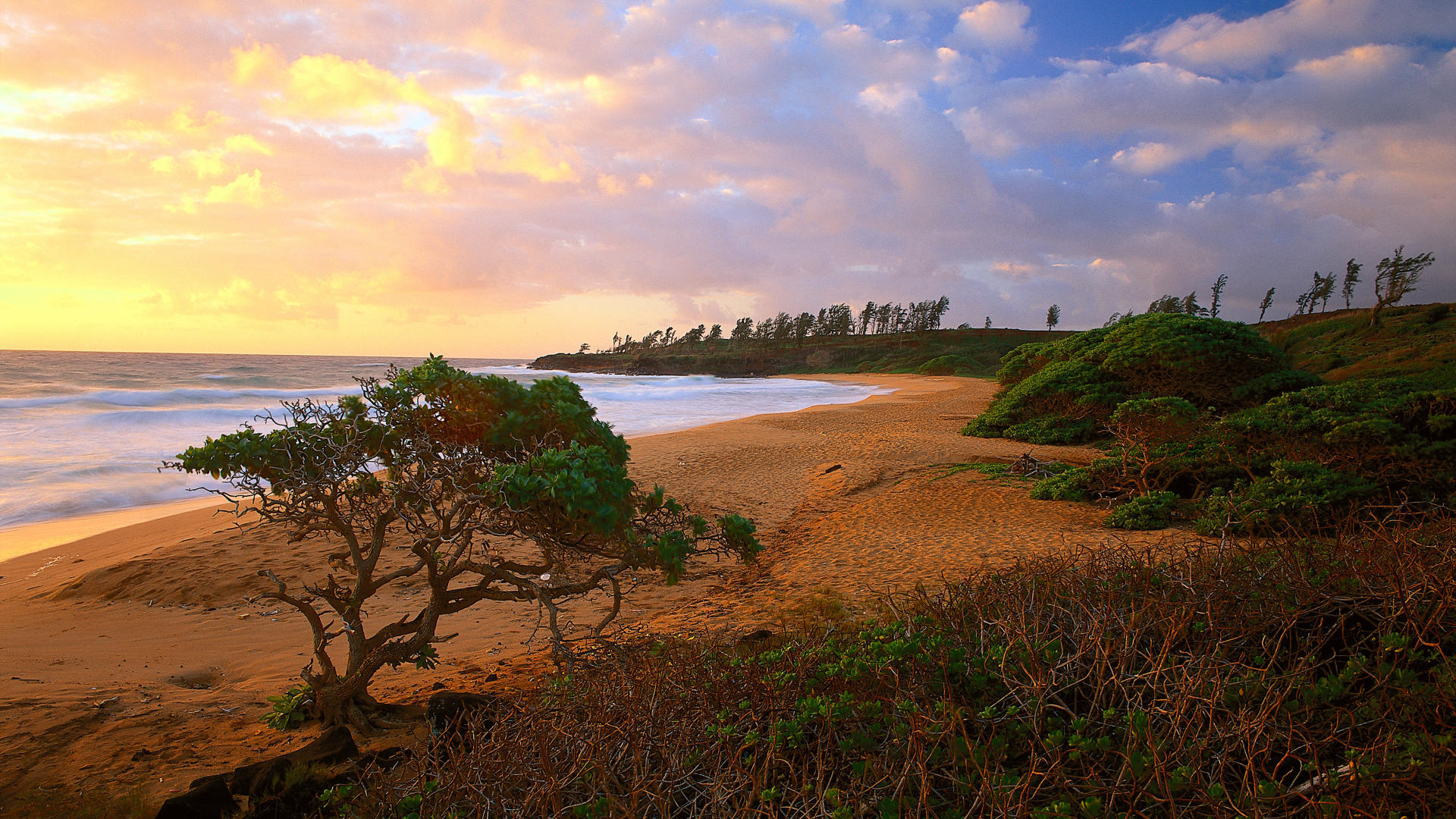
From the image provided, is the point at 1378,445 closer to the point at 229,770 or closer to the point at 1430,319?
the point at 229,770

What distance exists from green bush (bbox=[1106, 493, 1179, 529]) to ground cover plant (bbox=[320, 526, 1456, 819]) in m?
5.25

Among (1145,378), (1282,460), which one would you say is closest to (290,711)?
(1282,460)

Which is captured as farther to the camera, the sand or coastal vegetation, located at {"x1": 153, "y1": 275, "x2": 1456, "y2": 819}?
the sand

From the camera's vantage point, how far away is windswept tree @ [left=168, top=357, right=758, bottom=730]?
371 cm

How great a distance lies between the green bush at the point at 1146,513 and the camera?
27.3 feet

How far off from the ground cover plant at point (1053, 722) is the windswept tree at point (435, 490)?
872 mm

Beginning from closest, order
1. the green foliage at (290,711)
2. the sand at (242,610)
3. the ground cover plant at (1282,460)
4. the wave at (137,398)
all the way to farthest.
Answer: the sand at (242,610) → the green foliage at (290,711) → the ground cover plant at (1282,460) → the wave at (137,398)

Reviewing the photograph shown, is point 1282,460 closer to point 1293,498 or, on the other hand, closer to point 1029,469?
point 1293,498

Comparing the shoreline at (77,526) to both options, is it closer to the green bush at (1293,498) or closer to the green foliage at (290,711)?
the green foliage at (290,711)

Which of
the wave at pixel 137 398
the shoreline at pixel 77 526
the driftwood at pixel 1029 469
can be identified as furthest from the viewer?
the wave at pixel 137 398

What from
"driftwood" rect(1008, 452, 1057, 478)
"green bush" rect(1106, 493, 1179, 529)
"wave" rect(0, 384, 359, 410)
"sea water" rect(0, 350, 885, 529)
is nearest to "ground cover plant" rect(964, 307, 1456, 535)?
"green bush" rect(1106, 493, 1179, 529)

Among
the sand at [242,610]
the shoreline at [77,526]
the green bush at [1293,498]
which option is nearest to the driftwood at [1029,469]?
the sand at [242,610]

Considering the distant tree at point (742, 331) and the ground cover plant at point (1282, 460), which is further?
the distant tree at point (742, 331)

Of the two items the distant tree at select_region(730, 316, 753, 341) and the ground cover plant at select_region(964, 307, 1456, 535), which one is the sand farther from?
the distant tree at select_region(730, 316, 753, 341)
